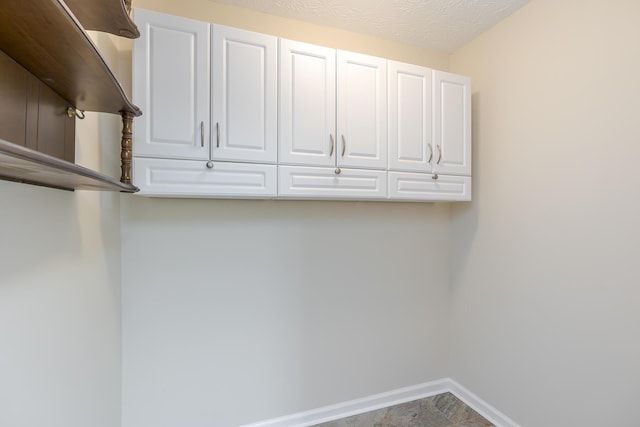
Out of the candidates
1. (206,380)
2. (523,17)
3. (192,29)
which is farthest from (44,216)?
(523,17)

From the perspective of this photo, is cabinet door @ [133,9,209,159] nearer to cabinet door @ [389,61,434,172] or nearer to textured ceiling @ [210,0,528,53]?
textured ceiling @ [210,0,528,53]

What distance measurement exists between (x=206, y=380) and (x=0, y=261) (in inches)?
54.8

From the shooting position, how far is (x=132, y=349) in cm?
165

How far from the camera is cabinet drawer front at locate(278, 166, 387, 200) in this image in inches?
62.7

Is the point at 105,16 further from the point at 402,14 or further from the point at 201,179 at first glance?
the point at 402,14

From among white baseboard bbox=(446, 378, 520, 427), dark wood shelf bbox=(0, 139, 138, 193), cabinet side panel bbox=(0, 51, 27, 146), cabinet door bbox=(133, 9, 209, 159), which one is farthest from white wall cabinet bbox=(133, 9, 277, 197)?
white baseboard bbox=(446, 378, 520, 427)

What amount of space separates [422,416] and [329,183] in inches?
66.5

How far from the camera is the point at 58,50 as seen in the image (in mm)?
705

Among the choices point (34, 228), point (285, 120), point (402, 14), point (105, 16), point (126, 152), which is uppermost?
point (402, 14)

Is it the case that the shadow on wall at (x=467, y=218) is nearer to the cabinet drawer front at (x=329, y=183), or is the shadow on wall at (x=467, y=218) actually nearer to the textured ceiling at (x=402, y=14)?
the textured ceiling at (x=402, y=14)

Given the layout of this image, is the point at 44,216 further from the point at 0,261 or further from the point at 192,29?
the point at 192,29

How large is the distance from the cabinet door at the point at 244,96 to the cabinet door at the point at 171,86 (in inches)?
2.2

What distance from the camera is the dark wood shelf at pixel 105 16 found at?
2.96 ft

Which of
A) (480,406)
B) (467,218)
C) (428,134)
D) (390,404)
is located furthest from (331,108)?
(480,406)
